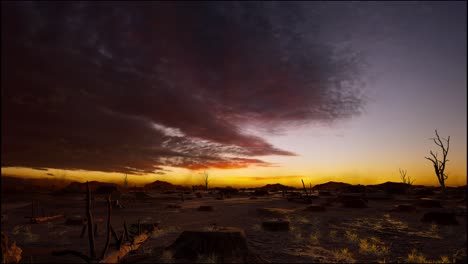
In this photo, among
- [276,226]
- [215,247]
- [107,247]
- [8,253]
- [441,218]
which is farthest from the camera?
[441,218]

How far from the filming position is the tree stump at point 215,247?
1369 centimetres

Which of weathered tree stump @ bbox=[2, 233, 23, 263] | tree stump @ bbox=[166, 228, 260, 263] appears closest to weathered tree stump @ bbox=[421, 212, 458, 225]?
tree stump @ bbox=[166, 228, 260, 263]

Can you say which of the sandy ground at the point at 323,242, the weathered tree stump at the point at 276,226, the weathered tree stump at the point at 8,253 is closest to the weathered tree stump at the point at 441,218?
the sandy ground at the point at 323,242

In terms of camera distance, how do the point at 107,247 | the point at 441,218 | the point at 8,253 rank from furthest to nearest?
the point at 441,218
the point at 8,253
the point at 107,247

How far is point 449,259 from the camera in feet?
49.3

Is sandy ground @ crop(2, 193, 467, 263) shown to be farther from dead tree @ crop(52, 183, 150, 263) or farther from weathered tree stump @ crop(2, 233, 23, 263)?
weathered tree stump @ crop(2, 233, 23, 263)

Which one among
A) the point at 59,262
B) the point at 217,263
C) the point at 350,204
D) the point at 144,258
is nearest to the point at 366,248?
the point at 217,263

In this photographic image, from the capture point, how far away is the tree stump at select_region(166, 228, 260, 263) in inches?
539

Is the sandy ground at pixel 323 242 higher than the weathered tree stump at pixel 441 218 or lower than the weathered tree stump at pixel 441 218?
lower

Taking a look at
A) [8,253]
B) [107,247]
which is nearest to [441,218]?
[107,247]

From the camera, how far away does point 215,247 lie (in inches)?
555

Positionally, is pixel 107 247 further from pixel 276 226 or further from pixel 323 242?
pixel 276 226

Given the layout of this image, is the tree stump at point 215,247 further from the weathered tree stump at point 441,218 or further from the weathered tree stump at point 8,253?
the weathered tree stump at point 441,218

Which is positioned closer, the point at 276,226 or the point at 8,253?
the point at 8,253
